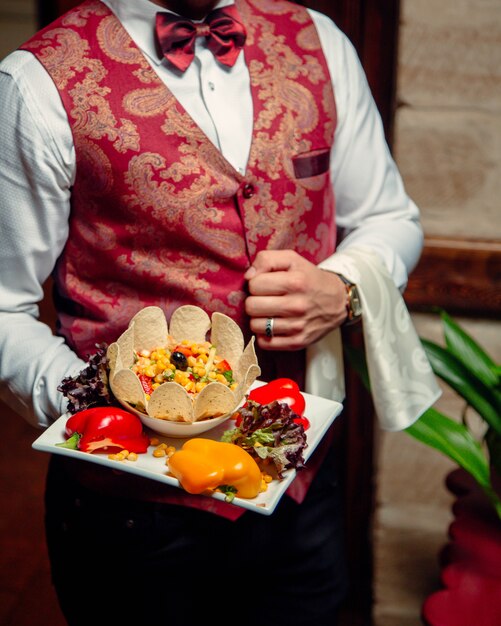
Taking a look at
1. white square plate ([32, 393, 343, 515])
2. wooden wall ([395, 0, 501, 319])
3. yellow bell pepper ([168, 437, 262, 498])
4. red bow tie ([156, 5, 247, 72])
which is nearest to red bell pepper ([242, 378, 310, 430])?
white square plate ([32, 393, 343, 515])

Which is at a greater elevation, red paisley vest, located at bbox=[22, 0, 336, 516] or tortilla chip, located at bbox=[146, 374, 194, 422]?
red paisley vest, located at bbox=[22, 0, 336, 516]

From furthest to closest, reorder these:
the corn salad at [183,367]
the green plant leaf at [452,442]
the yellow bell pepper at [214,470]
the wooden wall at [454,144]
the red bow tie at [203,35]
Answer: the wooden wall at [454,144], the green plant leaf at [452,442], the red bow tie at [203,35], the corn salad at [183,367], the yellow bell pepper at [214,470]

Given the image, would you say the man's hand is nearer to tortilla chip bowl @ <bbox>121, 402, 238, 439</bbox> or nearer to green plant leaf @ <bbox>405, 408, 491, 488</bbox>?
tortilla chip bowl @ <bbox>121, 402, 238, 439</bbox>

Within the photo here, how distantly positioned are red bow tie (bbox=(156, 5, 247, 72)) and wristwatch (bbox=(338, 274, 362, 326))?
38 centimetres

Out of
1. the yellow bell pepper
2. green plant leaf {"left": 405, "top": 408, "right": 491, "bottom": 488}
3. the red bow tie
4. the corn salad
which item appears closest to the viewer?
the yellow bell pepper

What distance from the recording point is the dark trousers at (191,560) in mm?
1227

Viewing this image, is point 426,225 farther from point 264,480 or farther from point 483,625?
point 264,480

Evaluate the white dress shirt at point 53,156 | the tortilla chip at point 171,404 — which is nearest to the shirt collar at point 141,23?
the white dress shirt at point 53,156

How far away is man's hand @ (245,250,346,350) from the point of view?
3.80 feet

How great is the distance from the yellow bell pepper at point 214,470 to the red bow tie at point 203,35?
0.56 metres

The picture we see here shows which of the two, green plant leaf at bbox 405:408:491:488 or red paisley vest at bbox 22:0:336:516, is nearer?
red paisley vest at bbox 22:0:336:516

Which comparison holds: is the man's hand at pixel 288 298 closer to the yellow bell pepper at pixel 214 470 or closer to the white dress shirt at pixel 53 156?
the white dress shirt at pixel 53 156

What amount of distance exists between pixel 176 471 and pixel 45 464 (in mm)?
2319

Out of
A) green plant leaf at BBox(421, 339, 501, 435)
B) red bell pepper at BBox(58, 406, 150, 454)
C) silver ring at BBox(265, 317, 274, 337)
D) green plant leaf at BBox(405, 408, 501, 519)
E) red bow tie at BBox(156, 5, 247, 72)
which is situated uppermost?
red bow tie at BBox(156, 5, 247, 72)
